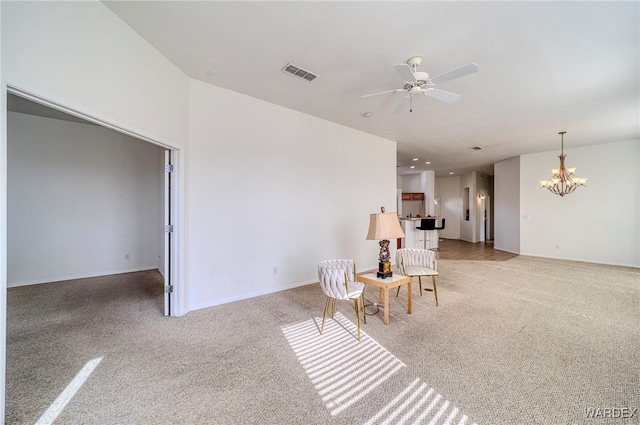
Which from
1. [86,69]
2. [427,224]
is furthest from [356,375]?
[427,224]

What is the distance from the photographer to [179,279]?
3.28 m

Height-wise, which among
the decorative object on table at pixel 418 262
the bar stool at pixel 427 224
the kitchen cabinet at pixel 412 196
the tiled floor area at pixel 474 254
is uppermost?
the kitchen cabinet at pixel 412 196

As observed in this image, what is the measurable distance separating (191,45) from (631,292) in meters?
7.61

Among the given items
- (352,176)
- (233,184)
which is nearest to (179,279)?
(233,184)

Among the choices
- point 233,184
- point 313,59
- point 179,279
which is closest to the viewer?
point 313,59

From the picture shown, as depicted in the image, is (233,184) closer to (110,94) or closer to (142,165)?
(110,94)

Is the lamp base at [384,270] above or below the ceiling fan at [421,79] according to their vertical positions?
below

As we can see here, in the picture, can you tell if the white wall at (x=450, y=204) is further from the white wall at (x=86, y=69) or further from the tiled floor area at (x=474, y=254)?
the white wall at (x=86, y=69)

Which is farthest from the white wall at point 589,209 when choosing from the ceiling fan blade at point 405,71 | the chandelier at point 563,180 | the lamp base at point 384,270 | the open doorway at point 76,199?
the open doorway at point 76,199

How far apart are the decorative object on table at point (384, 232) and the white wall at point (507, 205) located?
6.87m

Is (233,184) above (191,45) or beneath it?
beneath

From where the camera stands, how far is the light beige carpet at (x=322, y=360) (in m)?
1.78

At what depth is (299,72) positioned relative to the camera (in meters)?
3.22

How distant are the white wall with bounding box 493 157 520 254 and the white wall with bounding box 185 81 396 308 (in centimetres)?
564
